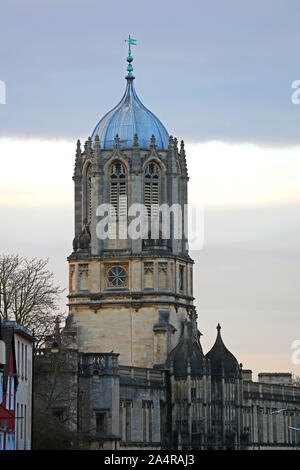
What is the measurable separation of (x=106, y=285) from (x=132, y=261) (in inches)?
101

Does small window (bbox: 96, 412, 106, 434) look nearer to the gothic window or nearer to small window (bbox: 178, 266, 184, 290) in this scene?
small window (bbox: 178, 266, 184, 290)

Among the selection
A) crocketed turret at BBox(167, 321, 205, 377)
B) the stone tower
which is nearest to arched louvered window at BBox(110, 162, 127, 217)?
the stone tower

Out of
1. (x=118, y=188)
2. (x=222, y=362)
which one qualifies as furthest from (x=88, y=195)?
(x=222, y=362)

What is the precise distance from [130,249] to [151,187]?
5.00m

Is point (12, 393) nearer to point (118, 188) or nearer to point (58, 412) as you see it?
point (58, 412)

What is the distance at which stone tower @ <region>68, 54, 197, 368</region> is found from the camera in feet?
456

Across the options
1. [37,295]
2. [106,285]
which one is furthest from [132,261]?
[37,295]

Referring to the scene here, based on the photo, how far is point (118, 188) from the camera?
5551 inches

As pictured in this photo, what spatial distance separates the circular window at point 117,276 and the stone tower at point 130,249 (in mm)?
72

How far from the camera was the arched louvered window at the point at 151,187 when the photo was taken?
462 feet
